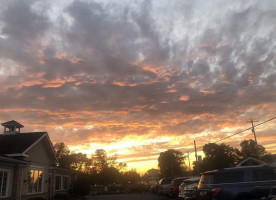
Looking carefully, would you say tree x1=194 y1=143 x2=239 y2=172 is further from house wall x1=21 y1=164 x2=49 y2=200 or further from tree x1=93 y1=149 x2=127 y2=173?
house wall x1=21 y1=164 x2=49 y2=200

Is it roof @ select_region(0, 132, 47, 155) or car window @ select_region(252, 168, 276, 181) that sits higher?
roof @ select_region(0, 132, 47, 155)

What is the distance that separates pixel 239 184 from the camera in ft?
28.5

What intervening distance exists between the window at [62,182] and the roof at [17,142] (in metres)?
6.56

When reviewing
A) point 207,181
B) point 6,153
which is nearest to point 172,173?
point 6,153

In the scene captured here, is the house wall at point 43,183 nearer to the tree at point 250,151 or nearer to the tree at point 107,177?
the tree at point 107,177

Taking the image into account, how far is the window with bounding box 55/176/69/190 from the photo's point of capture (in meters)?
25.8

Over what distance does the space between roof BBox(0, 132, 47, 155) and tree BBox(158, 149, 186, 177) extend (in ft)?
252

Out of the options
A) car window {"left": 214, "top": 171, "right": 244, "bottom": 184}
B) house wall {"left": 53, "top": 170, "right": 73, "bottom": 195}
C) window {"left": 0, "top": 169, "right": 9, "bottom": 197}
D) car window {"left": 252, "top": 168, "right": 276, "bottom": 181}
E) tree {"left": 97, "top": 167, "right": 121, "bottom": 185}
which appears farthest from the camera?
tree {"left": 97, "top": 167, "right": 121, "bottom": 185}

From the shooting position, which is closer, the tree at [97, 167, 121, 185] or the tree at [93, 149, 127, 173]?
the tree at [97, 167, 121, 185]

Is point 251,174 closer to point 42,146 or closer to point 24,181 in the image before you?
point 24,181

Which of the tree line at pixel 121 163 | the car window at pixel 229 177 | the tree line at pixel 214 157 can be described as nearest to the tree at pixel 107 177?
the tree line at pixel 121 163

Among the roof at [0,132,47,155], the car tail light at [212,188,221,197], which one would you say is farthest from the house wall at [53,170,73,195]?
the car tail light at [212,188,221,197]

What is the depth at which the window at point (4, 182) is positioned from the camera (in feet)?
51.6

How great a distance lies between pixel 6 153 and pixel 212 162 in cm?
6229
